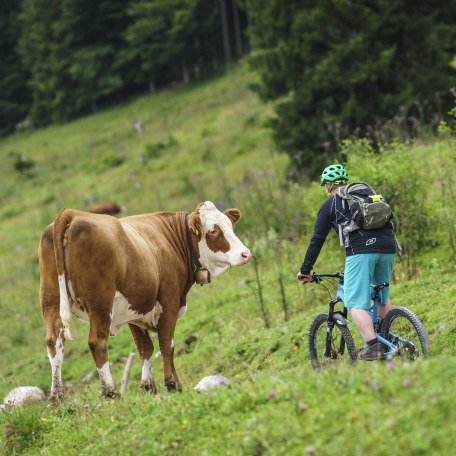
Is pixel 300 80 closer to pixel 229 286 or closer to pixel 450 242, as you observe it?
pixel 229 286

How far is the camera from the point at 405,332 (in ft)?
23.0

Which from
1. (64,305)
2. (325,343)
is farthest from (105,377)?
(325,343)

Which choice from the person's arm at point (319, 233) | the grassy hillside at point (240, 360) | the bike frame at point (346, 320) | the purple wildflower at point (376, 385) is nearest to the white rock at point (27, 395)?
the grassy hillside at point (240, 360)

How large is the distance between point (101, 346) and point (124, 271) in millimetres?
739

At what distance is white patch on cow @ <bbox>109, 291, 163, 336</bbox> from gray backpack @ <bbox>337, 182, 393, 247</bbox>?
216cm

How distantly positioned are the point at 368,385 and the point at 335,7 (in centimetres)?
1454

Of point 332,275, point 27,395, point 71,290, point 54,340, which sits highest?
point 71,290

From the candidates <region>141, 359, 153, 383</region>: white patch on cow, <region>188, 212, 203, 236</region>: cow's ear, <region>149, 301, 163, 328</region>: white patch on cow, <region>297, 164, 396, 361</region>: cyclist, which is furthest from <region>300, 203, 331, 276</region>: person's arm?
<region>141, 359, 153, 383</region>: white patch on cow

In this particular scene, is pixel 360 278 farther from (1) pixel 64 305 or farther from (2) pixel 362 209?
(1) pixel 64 305

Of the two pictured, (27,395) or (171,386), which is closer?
(171,386)

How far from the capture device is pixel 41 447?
6754mm

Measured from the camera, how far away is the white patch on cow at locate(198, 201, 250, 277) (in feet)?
26.7

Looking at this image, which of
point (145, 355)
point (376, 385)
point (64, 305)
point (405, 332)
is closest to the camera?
point (376, 385)

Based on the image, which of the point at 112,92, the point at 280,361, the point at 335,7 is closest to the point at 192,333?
the point at 280,361
